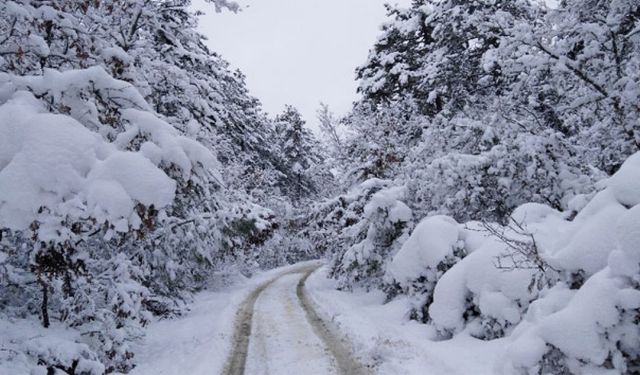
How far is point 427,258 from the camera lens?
38.3 feet

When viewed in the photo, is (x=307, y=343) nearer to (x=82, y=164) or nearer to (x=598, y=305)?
(x=598, y=305)

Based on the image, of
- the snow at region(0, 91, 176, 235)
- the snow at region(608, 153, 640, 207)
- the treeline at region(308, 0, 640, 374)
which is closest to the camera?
the snow at region(0, 91, 176, 235)

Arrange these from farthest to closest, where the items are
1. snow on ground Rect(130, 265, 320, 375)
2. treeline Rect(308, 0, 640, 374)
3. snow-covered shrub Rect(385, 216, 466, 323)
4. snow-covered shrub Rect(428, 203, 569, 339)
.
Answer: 1. snow-covered shrub Rect(385, 216, 466, 323)
2. snow on ground Rect(130, 265, 320, 375)
3. snow-covered shrub Rect(428, 203, 569, 339)
4. treeline Rect(308, 0, 640, 374)

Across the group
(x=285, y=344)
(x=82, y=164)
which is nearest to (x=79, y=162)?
(x=82, y=164)

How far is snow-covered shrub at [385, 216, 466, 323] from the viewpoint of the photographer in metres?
11.5

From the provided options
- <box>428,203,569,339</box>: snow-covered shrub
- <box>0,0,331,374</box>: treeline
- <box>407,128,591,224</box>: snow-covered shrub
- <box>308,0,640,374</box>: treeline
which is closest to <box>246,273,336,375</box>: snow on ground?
<box>0,0,331,374</box>: treeline

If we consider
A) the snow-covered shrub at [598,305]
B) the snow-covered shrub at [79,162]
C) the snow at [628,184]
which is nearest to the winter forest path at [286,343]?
the snow-covered shrub at [598,305]

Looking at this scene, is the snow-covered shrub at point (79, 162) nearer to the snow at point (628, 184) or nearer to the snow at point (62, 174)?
the snow at point (62, 174)

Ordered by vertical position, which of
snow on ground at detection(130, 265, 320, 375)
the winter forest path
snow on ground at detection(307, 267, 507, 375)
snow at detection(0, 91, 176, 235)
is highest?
snow at detection(0, 91, 176, 235)

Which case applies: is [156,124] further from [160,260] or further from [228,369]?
[160,260]

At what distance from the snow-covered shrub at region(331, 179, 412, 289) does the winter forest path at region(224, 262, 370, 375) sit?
2.37 m

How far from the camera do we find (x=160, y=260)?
1538cm

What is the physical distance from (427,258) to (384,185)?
22.7 ft

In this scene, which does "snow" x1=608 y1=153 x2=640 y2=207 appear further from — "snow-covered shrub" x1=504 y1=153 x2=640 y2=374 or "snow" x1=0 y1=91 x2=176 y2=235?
"snow" x1=0 y1=91 x2=176 y2=235
